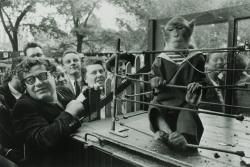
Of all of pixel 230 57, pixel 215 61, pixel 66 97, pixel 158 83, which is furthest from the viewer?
pixel 215 61

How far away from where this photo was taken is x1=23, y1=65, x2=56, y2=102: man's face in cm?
157

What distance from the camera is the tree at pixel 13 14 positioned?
5.31 ft

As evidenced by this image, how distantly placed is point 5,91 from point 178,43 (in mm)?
1142

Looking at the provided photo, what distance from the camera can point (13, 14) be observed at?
1681mm

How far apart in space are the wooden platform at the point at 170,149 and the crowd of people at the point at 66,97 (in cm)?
6

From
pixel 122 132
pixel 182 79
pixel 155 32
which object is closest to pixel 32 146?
pixel 122 132

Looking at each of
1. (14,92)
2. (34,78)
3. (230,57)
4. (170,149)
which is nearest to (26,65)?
(34,78)

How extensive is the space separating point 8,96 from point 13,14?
558 mm

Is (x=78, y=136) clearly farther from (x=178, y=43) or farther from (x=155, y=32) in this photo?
(x=155, y=32)

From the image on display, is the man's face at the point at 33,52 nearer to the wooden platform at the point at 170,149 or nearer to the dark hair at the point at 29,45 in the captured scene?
the dark hair at the point at 29,45

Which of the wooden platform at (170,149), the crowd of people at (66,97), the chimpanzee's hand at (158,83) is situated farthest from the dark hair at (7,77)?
the chimpanzee's hand at (158,83)

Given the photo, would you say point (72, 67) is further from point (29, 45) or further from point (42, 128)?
point (42, 128)

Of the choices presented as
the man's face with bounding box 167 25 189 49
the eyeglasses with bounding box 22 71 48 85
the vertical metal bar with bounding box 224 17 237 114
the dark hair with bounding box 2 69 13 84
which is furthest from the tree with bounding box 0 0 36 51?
the vertical metal bar with bounding box 224 17 237 114

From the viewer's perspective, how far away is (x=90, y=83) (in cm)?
210
